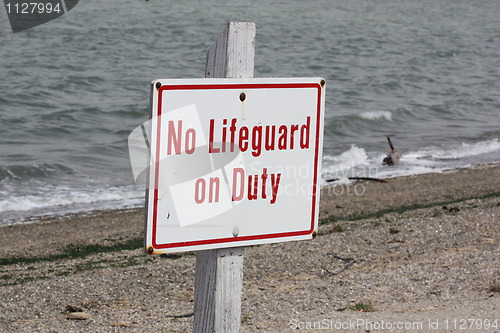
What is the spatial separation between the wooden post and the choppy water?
9.96 metres

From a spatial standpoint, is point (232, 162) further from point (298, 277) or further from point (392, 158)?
point (392, 158)

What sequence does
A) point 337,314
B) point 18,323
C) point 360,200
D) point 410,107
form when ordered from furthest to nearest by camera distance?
point 410,107, point 360,200, point 18,323, point 337,314

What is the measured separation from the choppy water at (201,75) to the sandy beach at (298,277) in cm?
A: 339

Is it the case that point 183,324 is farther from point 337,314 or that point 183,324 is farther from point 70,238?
point 70,238

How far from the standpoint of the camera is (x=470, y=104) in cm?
2569

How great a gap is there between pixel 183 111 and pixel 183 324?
129 inches

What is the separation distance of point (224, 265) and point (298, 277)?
458 centimetres

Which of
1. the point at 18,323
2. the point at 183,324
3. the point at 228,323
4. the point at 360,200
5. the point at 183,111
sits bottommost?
the point at 360,200

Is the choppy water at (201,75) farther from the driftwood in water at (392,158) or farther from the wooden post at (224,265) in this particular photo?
the wooden post at (224,265)

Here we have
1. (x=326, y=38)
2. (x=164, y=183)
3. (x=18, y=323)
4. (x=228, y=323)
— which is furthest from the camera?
(x=326, y=38)

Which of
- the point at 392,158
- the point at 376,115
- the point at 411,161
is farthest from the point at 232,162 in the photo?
the point at 376,115

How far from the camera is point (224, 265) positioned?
2471 millimetres

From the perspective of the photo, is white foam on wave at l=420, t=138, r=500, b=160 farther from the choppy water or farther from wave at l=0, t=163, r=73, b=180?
wave at l=0, t=163, r=73, b=180

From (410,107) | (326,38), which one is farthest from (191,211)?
(326,38)
